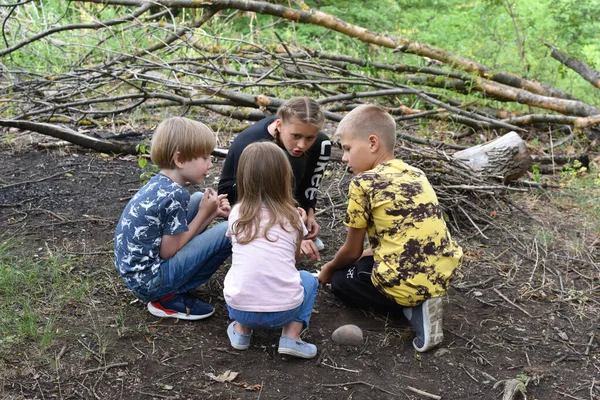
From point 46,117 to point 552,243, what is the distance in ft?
15.4

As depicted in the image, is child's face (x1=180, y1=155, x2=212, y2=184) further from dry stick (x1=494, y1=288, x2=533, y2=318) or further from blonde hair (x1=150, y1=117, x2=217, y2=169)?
dry stick (x1=494, y1=288, x2=533, y2=318)

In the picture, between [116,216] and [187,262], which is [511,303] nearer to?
[187,262]

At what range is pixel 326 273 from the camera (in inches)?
133

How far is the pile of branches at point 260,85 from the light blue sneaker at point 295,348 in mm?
2043

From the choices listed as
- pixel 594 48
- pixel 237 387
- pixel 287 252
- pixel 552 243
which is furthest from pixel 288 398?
pixel 594 48

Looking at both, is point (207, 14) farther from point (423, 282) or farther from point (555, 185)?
point (423, 282)

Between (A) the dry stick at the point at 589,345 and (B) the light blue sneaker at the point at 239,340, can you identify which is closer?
(B) the light blue sneaker at the point at 239,340

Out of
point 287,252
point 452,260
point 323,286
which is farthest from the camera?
point 323,286

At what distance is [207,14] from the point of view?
6.07 meters

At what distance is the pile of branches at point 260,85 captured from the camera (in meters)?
4.98

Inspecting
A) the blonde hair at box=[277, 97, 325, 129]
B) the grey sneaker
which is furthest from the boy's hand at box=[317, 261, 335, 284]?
the blonde hair at box=[277, 97, 325, 129]

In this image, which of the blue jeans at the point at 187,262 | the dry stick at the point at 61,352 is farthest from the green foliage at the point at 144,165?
the dry stick at the point at 61,352

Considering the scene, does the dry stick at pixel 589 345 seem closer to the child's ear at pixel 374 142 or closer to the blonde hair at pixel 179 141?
the child's ear at pixel 374 142

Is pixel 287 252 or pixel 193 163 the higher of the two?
pixel 193 163
